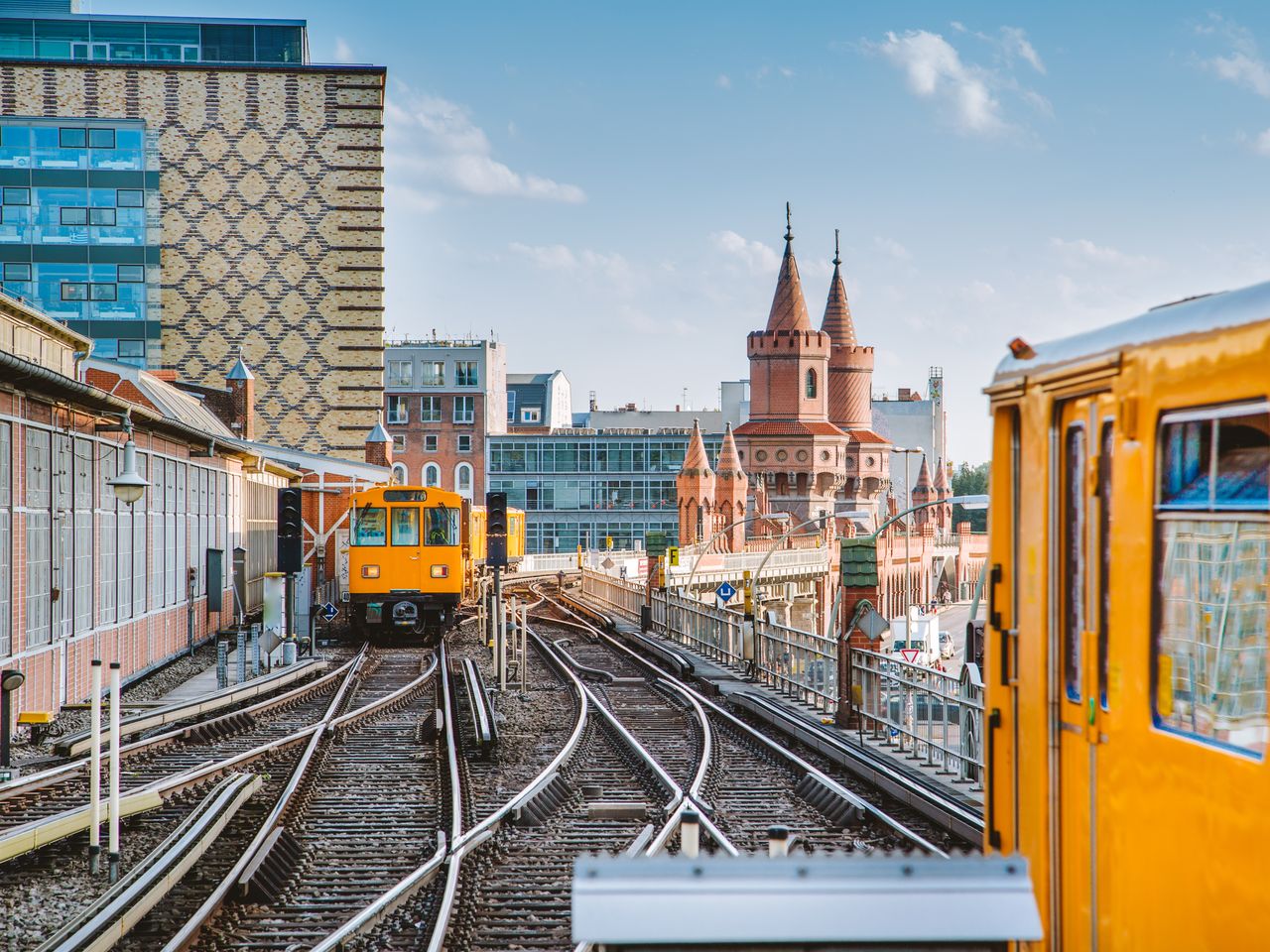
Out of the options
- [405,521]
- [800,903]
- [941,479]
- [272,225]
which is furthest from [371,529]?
[941,479]

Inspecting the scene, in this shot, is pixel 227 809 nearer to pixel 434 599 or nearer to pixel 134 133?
pixel 434 599

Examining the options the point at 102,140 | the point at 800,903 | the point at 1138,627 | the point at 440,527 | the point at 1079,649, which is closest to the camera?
the point at 800,903

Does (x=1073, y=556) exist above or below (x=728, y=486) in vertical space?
below

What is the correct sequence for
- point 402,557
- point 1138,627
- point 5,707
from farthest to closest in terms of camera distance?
1. point 402,557
2. point 5,707
3. point 1138,627

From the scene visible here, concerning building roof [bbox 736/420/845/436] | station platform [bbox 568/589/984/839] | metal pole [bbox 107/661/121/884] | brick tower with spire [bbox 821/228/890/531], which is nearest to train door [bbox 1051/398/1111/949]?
station platform [bbox 568/589/984/839]

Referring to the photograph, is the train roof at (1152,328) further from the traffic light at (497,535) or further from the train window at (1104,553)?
the traffic light at (497,535)

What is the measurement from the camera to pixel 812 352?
112000mm

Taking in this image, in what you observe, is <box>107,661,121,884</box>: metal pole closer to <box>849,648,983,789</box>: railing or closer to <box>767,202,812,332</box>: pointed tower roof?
<box>849,648,983,789</box>: railing

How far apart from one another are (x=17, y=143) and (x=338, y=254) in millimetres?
10323

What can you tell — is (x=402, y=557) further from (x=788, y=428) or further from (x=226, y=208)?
(x=788, y=428)

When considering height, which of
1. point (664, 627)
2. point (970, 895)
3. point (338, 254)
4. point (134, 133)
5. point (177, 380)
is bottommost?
point (664, 627)

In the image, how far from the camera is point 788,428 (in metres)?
110

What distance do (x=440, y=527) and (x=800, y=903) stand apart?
27.5 metres

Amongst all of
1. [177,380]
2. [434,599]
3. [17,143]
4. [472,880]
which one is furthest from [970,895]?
[17,143]
